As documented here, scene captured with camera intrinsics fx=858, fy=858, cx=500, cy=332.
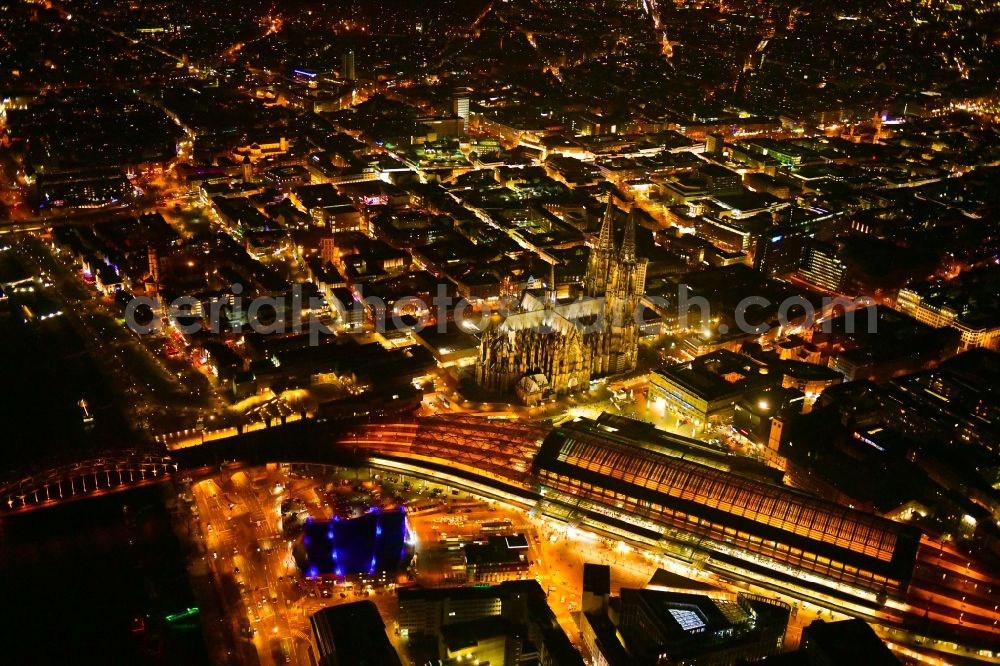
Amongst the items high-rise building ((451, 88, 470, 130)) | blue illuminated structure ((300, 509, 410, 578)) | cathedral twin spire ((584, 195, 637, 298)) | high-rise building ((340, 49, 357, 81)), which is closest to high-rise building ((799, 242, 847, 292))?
cathedral twin spire ((584, 195, 637, 298))

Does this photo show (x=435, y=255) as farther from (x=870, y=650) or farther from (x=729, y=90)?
(x=729, y=90)

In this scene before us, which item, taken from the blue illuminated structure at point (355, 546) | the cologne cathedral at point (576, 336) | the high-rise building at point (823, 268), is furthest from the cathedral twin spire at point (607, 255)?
the high-rise building at point (823, 268)

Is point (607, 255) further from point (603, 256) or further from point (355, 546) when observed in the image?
point (355, 546)

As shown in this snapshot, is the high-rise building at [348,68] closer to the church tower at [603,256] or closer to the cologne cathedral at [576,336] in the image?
the cologne cathedral at [576,336]

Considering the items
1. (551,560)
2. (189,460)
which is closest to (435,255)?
(189,460)

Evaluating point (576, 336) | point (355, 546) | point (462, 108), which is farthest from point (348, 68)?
point (355, 546)

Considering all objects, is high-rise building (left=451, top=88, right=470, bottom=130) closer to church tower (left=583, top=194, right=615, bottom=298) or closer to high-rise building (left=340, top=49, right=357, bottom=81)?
high-rise building (left=340, top=49, right=357, bottom=81)
